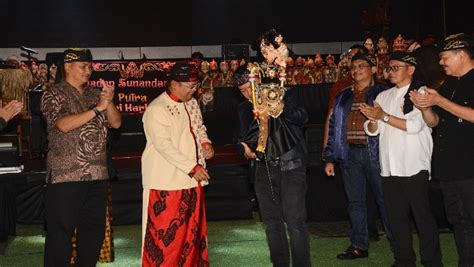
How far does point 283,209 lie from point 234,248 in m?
2.04

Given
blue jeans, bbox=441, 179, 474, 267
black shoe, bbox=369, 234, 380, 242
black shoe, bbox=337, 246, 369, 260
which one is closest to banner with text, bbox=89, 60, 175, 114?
black shoe, bbox=369, 234, 380, 242

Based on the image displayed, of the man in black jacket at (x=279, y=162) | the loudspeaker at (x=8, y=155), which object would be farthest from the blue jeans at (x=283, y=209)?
the loudspeaker at (x=8, y=155)

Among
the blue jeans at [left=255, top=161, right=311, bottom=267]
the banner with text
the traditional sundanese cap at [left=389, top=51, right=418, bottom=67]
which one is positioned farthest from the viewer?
the banner with text

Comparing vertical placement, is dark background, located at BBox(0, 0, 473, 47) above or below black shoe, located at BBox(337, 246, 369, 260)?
above

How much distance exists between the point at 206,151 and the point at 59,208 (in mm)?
1073

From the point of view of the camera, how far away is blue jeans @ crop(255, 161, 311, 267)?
500cm

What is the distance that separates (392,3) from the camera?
1532 centimetres

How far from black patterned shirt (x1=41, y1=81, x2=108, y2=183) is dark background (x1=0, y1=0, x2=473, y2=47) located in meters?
9.84

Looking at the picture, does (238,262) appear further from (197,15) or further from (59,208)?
(197,15)

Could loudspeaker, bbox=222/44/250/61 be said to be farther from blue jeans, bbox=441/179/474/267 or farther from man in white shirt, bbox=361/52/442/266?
blue jeans, bbox=441/179/474/267

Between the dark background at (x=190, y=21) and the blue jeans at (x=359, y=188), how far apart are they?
8760mm

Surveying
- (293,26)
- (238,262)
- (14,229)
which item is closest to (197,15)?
(293,26)

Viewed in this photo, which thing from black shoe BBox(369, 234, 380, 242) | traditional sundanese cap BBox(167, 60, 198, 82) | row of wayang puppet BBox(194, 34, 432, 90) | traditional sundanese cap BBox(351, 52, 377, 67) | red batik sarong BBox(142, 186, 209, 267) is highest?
row of wayang puppet BBox(194, 34, 432, 90)

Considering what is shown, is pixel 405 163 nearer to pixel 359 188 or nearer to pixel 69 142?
pixel 359 188
